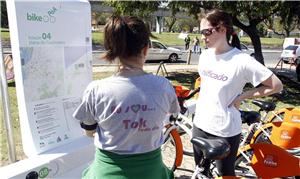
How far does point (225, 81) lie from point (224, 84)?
3 cm

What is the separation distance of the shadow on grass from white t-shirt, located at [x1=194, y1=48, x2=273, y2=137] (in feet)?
24.9

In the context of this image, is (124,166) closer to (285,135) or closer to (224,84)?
(224,84)

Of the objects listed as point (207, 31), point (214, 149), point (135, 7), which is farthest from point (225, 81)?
point (135, 7)

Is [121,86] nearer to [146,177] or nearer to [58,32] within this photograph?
[146,177]

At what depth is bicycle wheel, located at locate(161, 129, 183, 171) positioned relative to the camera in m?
4.30

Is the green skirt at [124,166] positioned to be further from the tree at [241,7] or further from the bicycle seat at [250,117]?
the tree at [241,7]

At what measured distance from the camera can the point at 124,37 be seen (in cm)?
187

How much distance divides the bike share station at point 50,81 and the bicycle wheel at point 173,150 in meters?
1.02

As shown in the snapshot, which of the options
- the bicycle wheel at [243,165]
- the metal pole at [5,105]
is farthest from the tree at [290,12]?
the metal pole at [5,105]

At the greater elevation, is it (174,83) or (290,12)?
(290,12)

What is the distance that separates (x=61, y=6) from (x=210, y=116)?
1.76 meters

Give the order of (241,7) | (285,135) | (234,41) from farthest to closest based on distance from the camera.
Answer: (241,7) < (285,135) < (234,41)

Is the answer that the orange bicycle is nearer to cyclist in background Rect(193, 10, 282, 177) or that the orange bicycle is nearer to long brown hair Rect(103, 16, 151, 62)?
cyclist in background Rect(193, 10, 282, 177)

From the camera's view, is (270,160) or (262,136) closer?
(270,160)
